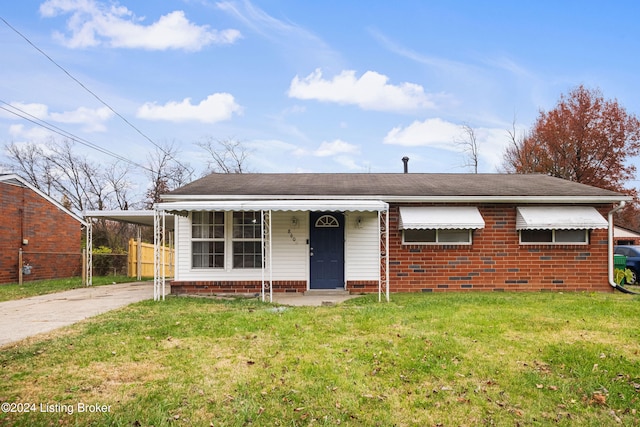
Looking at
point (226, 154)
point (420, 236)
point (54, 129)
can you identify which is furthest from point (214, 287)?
point (226, 154)

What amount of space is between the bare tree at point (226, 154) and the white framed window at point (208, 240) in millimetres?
23574

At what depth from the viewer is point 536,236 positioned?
12.5 meters

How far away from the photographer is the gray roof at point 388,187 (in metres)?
12.1

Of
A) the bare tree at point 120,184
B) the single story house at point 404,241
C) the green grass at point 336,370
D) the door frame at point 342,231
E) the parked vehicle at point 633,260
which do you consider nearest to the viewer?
the green grass at point 336,370

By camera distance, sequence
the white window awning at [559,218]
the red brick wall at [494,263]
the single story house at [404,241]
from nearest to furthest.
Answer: the white window awning at [559,218] → the single story house at [404,241] → the red brick wall at [494,263]

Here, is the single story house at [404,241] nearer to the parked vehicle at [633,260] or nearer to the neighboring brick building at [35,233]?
the parked vehicle at [633,260]

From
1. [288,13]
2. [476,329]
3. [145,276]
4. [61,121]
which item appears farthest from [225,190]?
[61,121]

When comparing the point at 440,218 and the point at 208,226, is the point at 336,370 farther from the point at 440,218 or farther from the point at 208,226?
the point at 208,226

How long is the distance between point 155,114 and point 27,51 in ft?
50.4

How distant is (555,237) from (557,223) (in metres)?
0.83

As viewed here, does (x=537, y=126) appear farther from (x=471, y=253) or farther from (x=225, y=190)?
(x=225, y=190)

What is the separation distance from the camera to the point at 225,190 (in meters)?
12.5

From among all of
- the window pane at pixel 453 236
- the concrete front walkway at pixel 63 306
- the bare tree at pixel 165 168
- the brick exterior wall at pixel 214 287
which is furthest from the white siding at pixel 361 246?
the bare tree at pixel 165 168

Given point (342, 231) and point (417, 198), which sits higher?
point (417, 198)
